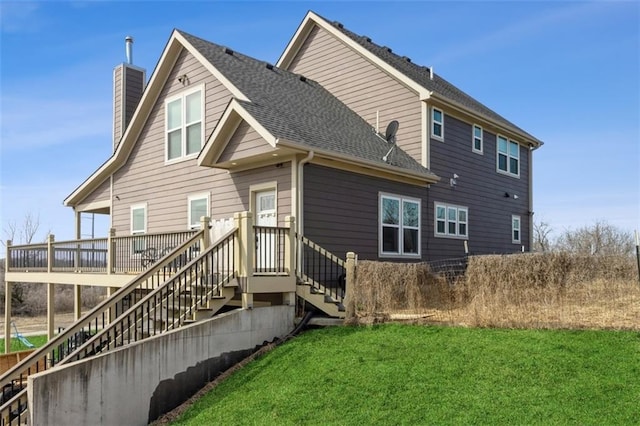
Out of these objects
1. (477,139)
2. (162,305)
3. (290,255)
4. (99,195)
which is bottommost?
(162,305)

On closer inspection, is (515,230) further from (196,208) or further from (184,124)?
(184,124)

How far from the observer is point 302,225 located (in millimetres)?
12125

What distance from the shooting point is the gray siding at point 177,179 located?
533 inches

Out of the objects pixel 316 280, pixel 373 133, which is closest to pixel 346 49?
pixel 373 133

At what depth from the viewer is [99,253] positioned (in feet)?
46.9

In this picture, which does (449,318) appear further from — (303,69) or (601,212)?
(601,212)

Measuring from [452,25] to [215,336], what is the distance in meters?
8.70

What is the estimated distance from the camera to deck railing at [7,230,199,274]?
1252 centimetres

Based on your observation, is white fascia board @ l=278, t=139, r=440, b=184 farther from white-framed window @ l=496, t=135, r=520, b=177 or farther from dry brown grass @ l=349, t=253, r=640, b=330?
white-framed window @ l=496, t=135, r=520, b=177

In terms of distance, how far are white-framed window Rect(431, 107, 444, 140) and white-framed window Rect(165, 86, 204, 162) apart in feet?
21.8

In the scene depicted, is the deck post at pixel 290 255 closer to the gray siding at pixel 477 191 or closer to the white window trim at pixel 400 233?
the white window trim at pixel 400 233

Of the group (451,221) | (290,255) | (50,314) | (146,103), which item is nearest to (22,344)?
(50,314)

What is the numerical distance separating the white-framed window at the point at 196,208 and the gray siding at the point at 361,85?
5737 millimetres

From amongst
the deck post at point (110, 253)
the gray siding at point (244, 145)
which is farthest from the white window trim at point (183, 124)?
the deck post at point (110, 253)
